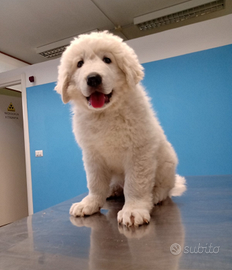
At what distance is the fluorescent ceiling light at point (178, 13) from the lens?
161 inches

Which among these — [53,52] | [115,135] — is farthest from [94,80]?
[53,52]

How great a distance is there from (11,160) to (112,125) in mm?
5742

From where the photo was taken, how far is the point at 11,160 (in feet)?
21.0

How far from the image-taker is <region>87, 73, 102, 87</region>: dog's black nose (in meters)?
1.42

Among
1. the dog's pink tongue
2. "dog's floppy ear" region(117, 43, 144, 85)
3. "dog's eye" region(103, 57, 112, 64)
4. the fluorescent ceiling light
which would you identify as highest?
the fluorescent ceiling light

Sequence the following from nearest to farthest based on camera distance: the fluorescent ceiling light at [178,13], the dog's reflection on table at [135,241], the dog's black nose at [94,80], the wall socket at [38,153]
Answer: the dog's reflection on table at [135,241]
the dog's black nose at [94,80]
the fluorescent ceiling light at [178,13]
the wall socket at [38,153]

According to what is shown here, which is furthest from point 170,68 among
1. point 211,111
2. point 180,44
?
point 211,111

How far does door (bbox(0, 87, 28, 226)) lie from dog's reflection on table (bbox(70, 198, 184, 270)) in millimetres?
5471

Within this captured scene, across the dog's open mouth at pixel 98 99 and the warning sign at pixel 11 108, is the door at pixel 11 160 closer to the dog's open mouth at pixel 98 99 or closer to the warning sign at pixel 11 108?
the warning sign at pixel 11 108

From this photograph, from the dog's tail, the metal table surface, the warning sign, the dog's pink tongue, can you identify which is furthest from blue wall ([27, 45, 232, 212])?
the warning sign

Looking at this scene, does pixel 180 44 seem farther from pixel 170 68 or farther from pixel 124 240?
pixel 124 240

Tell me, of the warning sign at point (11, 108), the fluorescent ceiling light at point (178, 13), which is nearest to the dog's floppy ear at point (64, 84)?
the fluorescent ceiling light at point (178, 13)

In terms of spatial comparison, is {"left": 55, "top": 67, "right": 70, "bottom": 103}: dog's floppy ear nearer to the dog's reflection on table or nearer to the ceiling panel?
the dog's reflection on table

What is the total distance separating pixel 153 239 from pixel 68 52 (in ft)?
4.31
